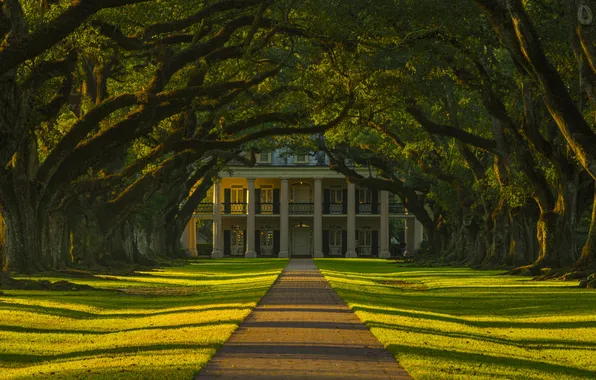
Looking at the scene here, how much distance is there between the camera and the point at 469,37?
97.0 feet

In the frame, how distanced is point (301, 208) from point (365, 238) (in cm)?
652

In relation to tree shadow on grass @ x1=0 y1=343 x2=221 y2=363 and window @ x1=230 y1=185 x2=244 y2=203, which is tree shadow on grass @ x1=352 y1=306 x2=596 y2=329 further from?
window @ x1=230 y1=185 x2=244 y2=203

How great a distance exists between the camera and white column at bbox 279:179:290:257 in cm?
9575

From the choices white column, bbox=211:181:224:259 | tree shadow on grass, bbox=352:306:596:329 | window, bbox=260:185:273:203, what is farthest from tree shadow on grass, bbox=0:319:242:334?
window, bbox=260:185:273:203

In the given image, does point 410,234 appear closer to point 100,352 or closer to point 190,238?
point 190,238

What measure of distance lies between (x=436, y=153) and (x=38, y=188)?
27.3 m

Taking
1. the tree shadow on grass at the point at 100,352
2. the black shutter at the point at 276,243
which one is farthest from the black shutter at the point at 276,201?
the tree shadow on grass at the point at 100,352

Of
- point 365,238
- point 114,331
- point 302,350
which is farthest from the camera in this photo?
point 365,238

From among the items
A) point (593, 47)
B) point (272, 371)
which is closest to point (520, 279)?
point (593, 47)

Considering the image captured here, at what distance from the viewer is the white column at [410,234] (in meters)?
95.2

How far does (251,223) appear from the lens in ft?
311

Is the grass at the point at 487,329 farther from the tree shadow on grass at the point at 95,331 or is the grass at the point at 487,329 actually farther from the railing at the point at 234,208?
the railing at the point at 234,208

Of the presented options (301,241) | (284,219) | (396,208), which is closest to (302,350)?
(284,219)

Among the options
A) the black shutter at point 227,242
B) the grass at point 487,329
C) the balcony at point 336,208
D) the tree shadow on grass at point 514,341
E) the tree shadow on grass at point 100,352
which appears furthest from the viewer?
the balcony at point 336,208
